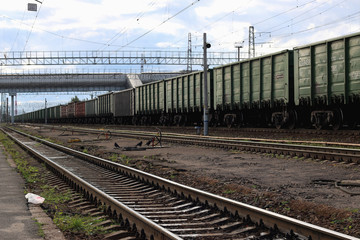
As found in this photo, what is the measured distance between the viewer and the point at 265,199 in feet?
21.1

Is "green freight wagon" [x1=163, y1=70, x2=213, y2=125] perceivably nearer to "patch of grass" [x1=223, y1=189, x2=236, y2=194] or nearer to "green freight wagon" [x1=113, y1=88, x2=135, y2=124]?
"green freight wagon" [x1=113, y1=88, x2=135, y2=124]

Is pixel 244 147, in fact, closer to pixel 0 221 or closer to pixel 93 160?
pixel 93 160

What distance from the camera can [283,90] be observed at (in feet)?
61.9

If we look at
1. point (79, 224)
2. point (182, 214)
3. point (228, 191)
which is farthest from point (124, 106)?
point (79, 224)

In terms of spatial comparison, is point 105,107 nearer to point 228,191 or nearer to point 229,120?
point 229,120

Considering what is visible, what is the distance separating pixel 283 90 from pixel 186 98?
34.1 feet

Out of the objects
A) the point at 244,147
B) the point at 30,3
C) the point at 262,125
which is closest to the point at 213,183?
the point at 244,147

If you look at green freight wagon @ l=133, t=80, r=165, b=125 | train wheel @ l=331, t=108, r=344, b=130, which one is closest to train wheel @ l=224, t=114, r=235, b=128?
train wheel @ l=331, t=108, r=344, b=130

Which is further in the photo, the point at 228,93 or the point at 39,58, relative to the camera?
the point at 39,58

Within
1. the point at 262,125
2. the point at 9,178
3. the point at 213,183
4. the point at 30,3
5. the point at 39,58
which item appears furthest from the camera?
the point at 39,58

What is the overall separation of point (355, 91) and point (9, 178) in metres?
11.9

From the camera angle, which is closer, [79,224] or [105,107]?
[79,224]

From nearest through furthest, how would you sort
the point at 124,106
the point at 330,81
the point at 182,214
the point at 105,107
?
the point at 182,214
the point at 330,81
the point at 124,106
the point at 105,107

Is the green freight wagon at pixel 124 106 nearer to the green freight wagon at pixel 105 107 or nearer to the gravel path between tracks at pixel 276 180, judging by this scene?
the green freight wagon at pixel 105 107
